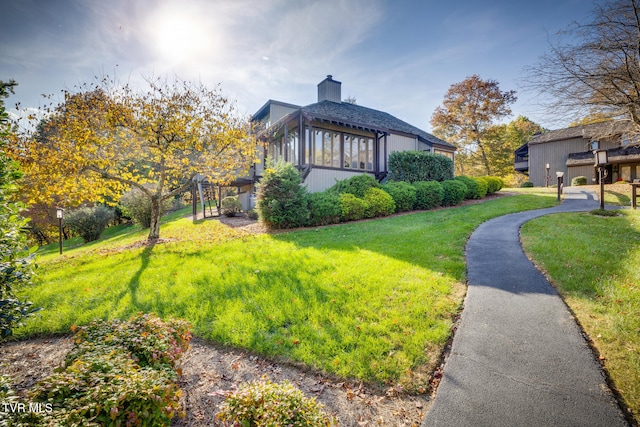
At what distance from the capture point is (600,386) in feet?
7.68

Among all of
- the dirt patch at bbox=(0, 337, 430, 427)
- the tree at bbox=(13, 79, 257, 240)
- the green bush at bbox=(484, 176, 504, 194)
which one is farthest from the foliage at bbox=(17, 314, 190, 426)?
the green bush at bbox=(484, 176, 504, 194)

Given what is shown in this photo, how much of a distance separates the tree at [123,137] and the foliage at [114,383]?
7.70m

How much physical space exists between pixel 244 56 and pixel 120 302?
22.1ft

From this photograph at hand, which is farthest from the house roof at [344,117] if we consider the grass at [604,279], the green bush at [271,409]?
the green bush at [271,409]

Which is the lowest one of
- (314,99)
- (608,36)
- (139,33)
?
(139,33)

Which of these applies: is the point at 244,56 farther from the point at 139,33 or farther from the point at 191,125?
the point at 191,125

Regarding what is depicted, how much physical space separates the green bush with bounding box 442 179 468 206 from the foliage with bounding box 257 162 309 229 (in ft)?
26.3

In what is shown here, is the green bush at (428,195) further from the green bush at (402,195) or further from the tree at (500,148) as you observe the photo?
the tree at (500,148)

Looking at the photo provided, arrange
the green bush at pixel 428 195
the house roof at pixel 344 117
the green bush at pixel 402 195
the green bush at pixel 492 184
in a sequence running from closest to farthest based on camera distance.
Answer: the green bush at pixel 402 195
the house roof at pixel 344 117
the green bush at pixel 428 195
the green bush at pixel 492 184

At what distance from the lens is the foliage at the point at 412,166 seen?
1470 cm

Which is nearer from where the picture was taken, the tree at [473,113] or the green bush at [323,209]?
the green bush at [323,209]

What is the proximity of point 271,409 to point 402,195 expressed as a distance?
11.6 meters

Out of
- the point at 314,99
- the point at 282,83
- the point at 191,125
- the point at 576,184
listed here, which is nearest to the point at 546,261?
the point at 282,83

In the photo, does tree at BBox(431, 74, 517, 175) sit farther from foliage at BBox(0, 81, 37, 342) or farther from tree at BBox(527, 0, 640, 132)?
foliage at BBox(0, 81, 37, 342)
